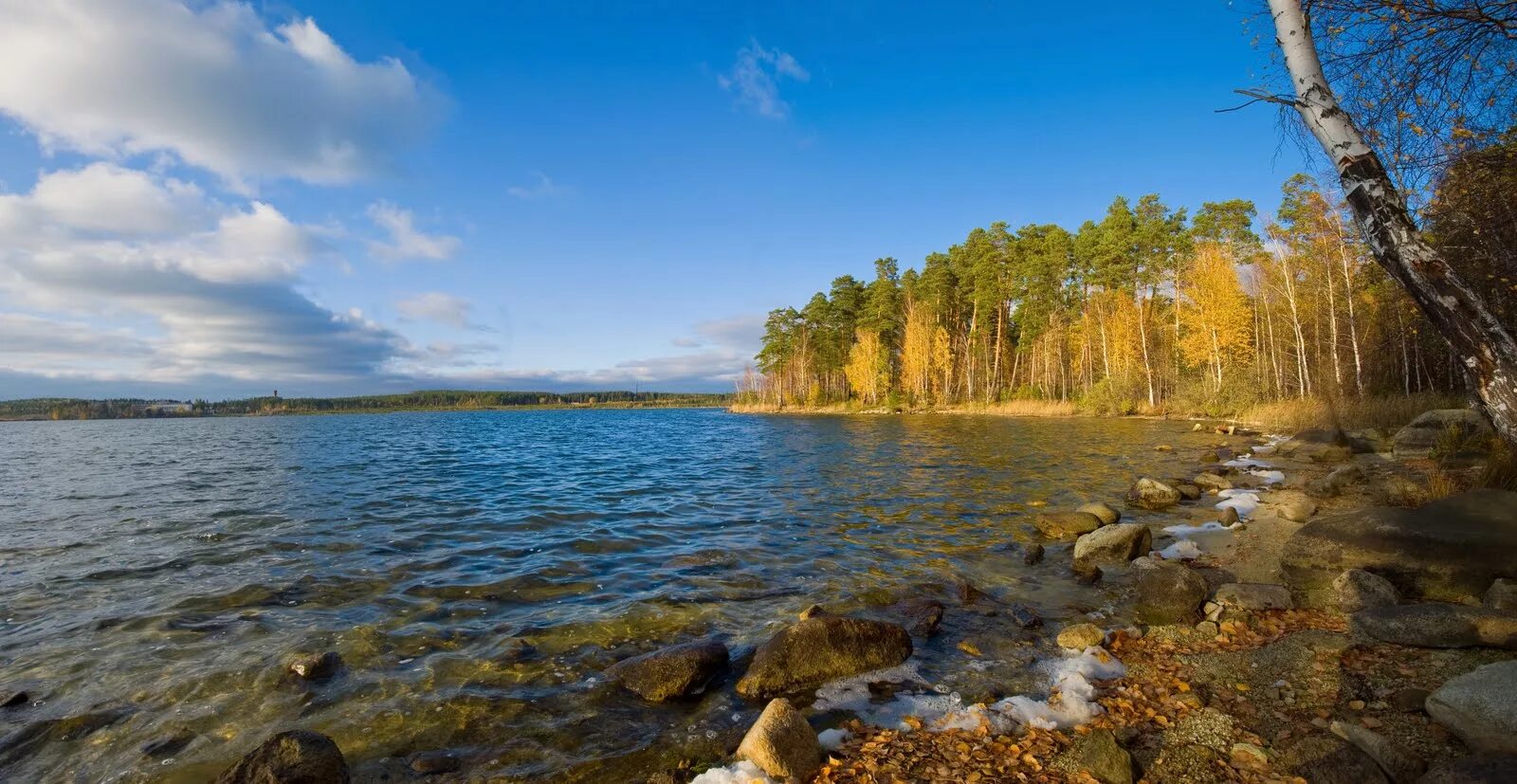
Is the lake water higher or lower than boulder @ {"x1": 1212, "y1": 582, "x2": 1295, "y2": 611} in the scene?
lower

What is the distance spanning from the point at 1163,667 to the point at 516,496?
58.5ft

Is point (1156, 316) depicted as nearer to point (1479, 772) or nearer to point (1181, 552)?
point (1181, 552)

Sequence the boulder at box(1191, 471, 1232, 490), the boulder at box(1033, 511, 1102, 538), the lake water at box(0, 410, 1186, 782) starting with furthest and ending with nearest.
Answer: the boulder at box(1191, 471, 1232, 490) < the boulder at box(1033, 511, 1102, 538) < the lake water at box(0, 410, 1186, 782)

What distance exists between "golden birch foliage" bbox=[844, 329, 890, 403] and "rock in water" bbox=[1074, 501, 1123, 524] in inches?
2567

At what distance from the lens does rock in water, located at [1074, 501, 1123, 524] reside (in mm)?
12735

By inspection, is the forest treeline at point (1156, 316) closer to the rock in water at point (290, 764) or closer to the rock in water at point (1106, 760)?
the rock in water at point (1106, 760)

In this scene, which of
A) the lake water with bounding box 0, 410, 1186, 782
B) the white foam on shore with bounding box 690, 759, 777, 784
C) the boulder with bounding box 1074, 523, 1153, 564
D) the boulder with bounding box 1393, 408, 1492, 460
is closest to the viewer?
the white foam on shore with bounding box 690, 759, 777, 784

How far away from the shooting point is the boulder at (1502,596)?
19.5 feet

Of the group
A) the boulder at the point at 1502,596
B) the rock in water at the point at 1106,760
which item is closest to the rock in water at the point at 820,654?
the rock in water at the point at 1106,760

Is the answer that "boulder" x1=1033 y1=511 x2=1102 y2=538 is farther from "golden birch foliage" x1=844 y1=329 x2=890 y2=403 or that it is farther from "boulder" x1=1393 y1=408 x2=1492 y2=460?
"golden birch foliage" x1=844 y1=329 x2=890 y2=403

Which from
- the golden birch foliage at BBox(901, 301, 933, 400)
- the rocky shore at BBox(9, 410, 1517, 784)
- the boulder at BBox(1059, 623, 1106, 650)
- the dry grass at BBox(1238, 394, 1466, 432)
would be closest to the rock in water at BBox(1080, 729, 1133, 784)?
the rocky shore at BBox(9, 410, 1517, 784)

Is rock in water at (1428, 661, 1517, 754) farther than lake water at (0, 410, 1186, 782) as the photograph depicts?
No

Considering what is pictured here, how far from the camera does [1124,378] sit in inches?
1961

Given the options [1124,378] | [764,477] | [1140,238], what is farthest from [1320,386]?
[764,477]
